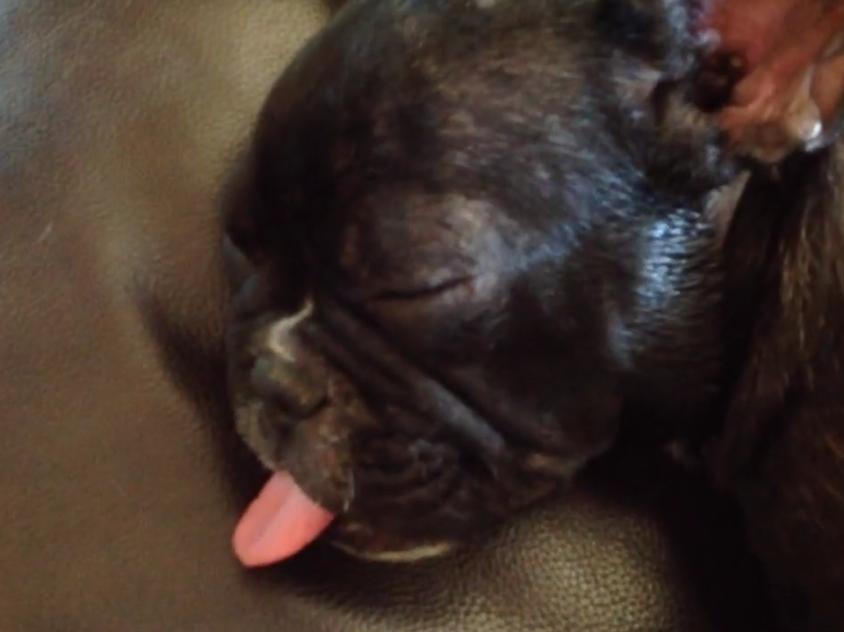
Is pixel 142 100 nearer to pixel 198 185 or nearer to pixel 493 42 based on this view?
pixel 198 185

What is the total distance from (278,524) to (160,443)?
0.11 metres

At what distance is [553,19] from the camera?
3.88ft

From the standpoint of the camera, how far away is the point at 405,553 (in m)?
1.27

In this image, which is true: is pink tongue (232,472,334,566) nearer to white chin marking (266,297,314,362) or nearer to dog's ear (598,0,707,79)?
white chin marking (266,297,314,362)

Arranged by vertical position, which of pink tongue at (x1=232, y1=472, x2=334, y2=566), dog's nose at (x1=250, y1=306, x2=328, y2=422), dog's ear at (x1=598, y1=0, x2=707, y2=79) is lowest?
pink tongue at (x1=232, y1=472, x2=334, y2=566)

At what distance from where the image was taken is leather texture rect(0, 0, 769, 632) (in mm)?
1232

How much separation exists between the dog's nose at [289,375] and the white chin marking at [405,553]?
111mm

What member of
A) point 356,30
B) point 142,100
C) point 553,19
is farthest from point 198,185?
point 553,19

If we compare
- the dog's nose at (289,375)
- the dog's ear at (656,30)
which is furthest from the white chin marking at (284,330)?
the dog's ear at (656,30)

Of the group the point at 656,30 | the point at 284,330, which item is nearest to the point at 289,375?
the point at 284,330

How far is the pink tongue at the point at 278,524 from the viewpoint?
123cm

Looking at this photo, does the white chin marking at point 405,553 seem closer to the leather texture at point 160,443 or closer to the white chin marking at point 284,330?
the leather texture at point 160,443

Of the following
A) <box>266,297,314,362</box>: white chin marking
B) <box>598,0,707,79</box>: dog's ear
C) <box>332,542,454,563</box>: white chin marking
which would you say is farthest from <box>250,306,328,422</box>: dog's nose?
<box>598,0,707,79</box>: dog's ear

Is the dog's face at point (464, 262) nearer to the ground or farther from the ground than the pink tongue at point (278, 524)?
farther from the ground
